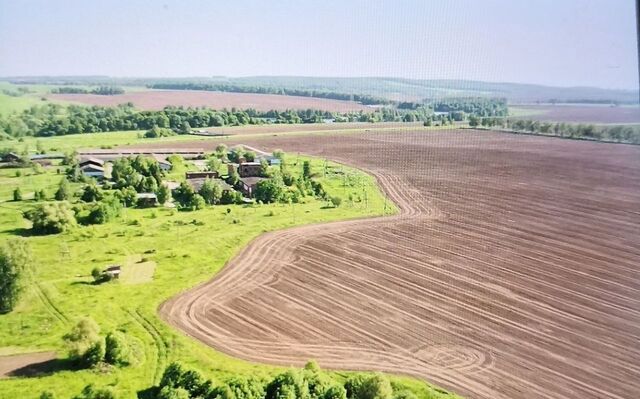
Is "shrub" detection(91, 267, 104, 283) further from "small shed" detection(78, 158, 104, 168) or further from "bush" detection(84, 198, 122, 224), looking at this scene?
"small shed" detection(78, 158, 104, 168)

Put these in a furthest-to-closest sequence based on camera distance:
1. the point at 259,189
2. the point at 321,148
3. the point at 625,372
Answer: the point at 321,148 → the point at 259,189 → the point at 625,372

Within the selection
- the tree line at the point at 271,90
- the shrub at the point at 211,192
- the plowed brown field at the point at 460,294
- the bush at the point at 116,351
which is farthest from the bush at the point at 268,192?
the bush at the point at 116,351

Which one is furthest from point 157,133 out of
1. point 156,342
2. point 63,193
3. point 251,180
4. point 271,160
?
point 156,342

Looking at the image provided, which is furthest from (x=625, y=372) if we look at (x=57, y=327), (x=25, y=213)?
→ (x=25, y=213)

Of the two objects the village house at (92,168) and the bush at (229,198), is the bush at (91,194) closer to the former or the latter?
the village house at (92,168)

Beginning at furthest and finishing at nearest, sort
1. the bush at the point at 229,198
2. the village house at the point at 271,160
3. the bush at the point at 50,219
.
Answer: the village house at the point at 271,160 < the bush at the point at 229,198 < the bush at the point at 50,219

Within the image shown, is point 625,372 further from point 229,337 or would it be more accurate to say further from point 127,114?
point 127,114

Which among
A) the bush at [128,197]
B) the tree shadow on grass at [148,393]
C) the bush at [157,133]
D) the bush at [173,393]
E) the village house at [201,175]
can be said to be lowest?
the tree shadow on grass at [148,393]
